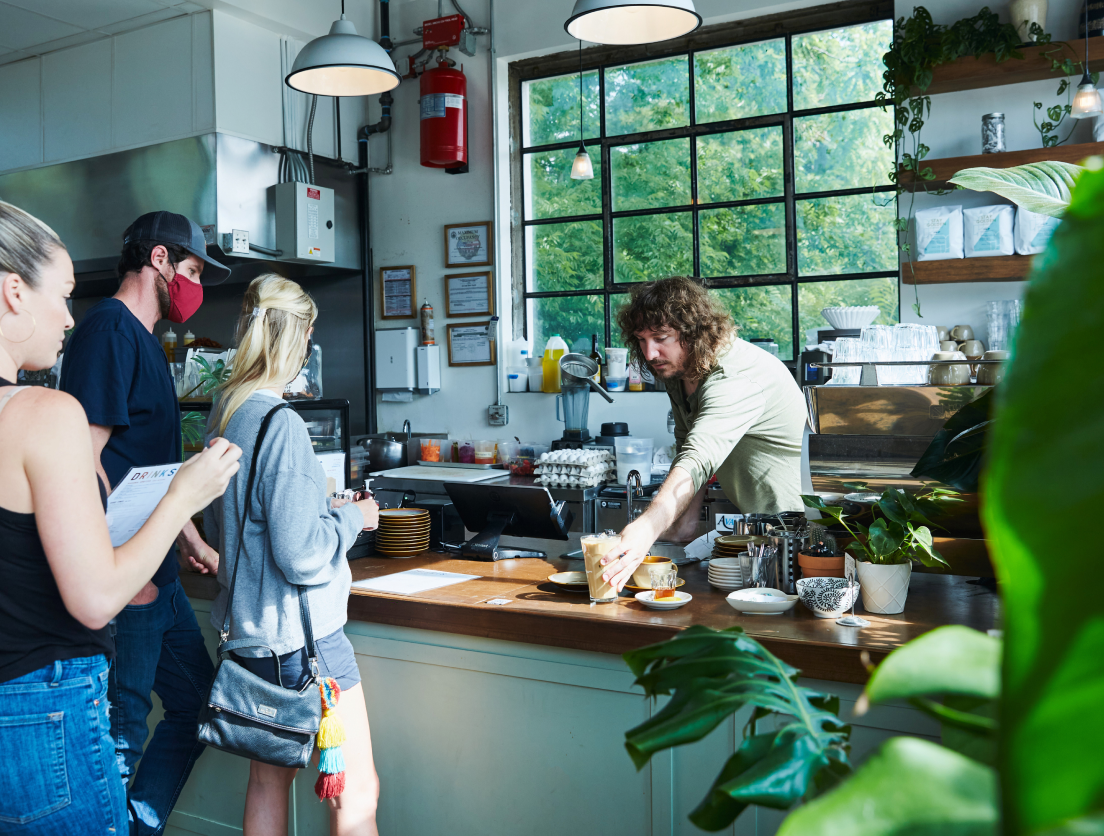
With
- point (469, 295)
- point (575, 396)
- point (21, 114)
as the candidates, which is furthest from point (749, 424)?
point (21, 114)

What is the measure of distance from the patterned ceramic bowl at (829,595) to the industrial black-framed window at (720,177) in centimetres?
260

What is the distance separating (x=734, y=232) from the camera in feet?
15.2

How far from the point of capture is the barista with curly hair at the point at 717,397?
236cm

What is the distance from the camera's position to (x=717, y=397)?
2.40m

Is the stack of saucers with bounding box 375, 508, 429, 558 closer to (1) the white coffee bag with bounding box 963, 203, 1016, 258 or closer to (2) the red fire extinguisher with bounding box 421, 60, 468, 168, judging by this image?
(1) the white coffee bag with bounding box 963, 203, 1016, 258

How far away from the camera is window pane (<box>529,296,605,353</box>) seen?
196 inches

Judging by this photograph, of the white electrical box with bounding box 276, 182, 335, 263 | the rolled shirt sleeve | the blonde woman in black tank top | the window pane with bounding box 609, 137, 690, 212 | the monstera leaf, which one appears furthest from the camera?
the window pane with bounding box 609, 137, 690, 212

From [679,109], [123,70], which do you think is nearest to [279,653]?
[679,109]

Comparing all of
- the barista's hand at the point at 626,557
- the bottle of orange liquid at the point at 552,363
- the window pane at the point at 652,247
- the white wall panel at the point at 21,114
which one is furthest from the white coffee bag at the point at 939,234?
the white wall panel at the point at 21,114

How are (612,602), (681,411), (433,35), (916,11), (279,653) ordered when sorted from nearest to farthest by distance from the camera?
(279,653) < (612,602) < (681,411) < (916,11) < (433,35)

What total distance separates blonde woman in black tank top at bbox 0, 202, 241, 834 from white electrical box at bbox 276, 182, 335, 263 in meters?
3.35

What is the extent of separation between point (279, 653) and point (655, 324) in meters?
1.39

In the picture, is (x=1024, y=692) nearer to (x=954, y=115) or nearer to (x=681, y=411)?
(x=681, y=411)

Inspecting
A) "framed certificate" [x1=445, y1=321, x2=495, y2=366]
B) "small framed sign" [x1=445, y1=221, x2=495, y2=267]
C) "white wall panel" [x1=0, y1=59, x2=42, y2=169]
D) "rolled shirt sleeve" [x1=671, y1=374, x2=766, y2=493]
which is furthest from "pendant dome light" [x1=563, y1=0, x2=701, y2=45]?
"white wall panel" [x1=0, y1=59, x2=42, y2=169]
